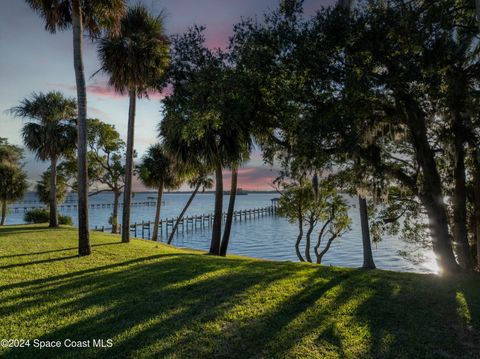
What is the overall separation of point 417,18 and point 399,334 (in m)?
7.14

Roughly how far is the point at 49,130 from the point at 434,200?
22.5 metres

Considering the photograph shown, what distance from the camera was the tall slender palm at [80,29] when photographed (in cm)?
1070

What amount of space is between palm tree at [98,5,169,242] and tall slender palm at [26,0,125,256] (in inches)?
80.7

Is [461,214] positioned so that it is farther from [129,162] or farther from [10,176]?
[10,176]

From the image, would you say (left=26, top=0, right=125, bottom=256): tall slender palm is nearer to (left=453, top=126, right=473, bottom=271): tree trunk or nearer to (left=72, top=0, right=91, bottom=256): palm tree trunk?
(left=72, top=0, right=91, bottom=256): palm tree trunk

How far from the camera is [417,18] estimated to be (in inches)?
304

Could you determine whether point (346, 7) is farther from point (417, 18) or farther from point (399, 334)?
point (399, 334)

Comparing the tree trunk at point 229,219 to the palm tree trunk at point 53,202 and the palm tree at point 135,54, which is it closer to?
the palm tree at point 135,54

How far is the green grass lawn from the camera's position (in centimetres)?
448

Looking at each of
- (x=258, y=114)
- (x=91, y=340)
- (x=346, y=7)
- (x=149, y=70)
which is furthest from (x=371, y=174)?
(x=149, y=70)

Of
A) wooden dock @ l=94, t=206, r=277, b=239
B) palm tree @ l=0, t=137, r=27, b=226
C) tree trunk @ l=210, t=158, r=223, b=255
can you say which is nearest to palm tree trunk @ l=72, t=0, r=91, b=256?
tree trunk @ l=210, t=158, r=223, b=255

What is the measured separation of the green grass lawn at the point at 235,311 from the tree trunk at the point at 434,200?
0.73 meters

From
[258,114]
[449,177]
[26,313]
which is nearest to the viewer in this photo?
[26,313]

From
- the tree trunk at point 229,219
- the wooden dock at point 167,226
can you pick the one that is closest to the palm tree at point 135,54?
the tree trunk at point 229,219
